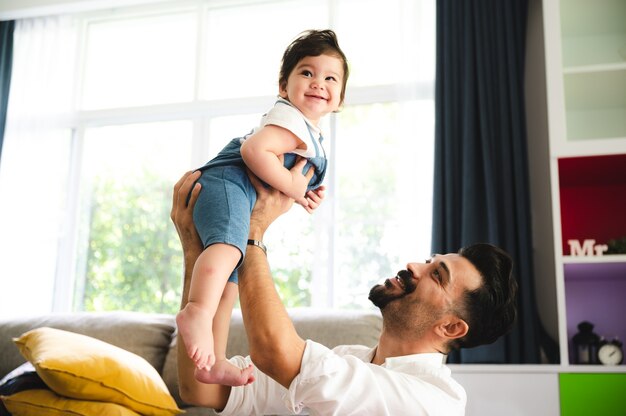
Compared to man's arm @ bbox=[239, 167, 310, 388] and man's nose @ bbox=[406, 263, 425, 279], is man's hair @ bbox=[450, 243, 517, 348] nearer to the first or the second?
man's nose @ bbox=[406, 263, 425, 279]

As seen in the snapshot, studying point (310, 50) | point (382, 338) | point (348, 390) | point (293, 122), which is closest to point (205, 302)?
point (348, 390)

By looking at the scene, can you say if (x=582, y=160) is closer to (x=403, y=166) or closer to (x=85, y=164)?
(x=403, y=166)

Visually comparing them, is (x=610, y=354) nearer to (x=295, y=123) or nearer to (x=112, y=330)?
(x=295, y=123)

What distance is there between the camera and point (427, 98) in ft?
11.1

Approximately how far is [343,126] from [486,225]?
0.99 m

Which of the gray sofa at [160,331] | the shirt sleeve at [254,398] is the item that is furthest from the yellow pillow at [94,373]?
the shirt sleeve at [254,398]

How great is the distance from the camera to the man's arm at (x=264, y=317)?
1.37 meters

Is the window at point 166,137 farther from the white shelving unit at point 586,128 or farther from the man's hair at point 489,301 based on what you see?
the man's hair at point 489,301

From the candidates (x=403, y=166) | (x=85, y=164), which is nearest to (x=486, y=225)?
(x=403, y=166)

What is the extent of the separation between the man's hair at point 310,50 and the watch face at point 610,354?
1.71m

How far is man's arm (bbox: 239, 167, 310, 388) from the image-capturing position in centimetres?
137

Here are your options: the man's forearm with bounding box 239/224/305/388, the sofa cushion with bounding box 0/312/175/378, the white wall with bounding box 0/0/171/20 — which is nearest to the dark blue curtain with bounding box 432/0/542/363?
the sofa cushion with bounding box 0/312/175/378

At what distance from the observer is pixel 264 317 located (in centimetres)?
140

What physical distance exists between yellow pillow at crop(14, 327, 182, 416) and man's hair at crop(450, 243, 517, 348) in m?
1.16
